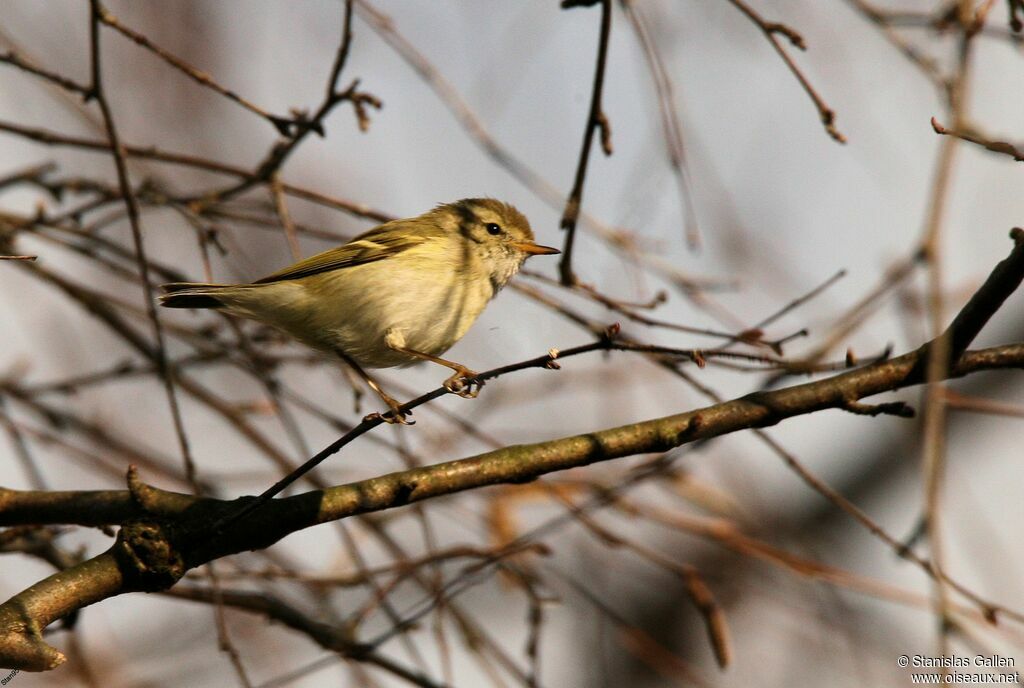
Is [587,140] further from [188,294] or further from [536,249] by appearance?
[188,294]

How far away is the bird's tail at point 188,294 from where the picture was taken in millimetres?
3447

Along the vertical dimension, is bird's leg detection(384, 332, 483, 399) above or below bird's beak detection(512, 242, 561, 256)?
below

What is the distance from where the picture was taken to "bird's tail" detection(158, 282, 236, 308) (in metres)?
3.45

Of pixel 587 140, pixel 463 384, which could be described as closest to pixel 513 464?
pixel 463 384

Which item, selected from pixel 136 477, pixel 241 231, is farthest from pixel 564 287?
pixel 241 231

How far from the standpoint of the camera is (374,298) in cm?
363

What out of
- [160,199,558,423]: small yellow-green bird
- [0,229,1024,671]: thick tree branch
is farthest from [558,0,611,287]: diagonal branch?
[0,229,1024,671]: thick tree branch

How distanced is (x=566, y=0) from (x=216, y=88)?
3.73 feet

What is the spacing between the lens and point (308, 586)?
4141mm

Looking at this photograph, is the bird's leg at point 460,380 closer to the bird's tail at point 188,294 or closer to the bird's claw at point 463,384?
the bird's claw at point 463,384

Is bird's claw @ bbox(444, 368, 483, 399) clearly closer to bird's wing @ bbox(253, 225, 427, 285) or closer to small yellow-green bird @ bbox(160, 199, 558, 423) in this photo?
small yellow-green bird @ bbox(160, 199, 558, 423)

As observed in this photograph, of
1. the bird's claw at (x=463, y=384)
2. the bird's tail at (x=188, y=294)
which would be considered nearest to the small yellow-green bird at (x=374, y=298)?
the bird's tail at (x=188, y=294)

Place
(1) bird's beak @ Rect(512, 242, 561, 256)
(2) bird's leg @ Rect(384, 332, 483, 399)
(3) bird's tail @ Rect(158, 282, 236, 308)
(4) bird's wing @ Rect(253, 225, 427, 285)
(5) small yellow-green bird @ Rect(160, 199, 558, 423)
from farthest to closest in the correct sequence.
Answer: (1) bird's beak @ Rect(512, 242, 561, 256)
(4) bird's wing @ Rect(253, 225, 427, 285)
(5) small yellow-green bird @ Rect(160, 199, 558, 423)
(3) bird's tail @ Rect(158, 282, 236, 308)
(2) bird's leg @ Rect(384, 332, 483, 399)

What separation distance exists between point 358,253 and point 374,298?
0.37 m
